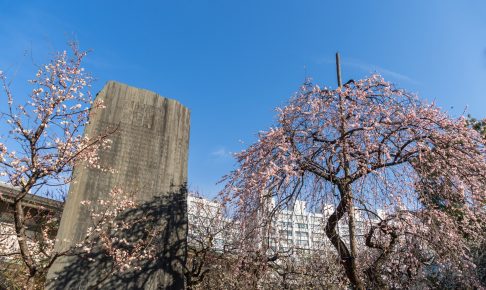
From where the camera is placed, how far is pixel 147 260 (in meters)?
6.20

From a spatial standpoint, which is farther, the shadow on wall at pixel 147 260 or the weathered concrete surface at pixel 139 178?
the weathered concrete surface at pixel 139 178

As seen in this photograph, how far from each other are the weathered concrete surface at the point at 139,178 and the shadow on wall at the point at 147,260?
2 cm

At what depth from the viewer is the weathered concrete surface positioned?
19.1 ft

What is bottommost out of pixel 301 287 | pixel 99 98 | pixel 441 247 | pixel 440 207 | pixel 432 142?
pixel 301 287

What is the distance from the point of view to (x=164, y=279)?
20.4 feet

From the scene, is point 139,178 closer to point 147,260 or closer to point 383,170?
point 147,260

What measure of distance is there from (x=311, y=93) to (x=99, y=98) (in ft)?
14.6

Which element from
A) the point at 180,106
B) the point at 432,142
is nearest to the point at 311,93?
the point at 432,142

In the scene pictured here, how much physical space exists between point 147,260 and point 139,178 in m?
1.61

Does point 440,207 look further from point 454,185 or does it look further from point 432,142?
point 432,142

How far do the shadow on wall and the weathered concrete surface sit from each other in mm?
15

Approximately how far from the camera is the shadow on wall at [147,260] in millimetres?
5652

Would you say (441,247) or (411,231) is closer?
(441,247)

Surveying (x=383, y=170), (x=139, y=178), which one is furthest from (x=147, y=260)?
(x=383, y=170)
